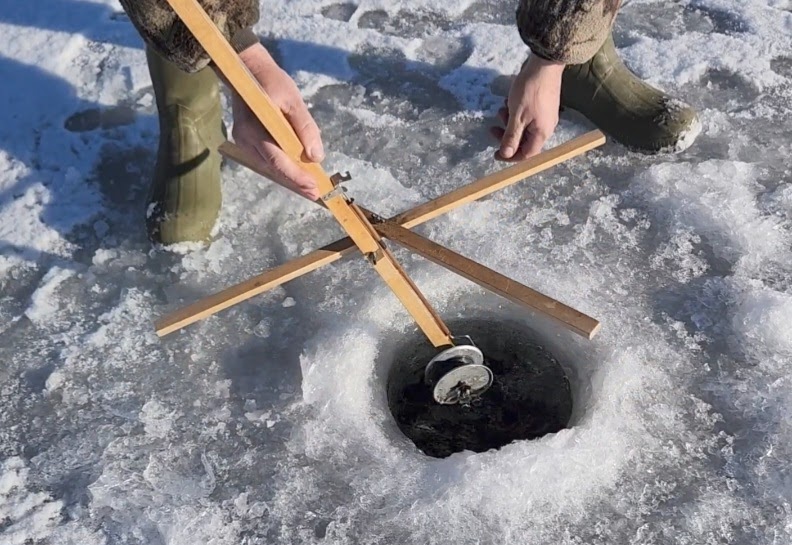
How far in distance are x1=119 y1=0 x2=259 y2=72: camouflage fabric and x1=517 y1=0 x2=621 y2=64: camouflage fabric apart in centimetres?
55

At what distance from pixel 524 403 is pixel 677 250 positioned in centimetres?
56

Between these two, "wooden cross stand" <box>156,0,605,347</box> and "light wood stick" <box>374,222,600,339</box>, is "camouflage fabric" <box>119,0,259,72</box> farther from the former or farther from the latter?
"light wood stick" <box>374,222,600,339</box>

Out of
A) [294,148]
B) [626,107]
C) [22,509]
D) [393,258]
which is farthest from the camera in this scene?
[626,107]

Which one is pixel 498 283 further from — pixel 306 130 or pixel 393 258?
pixel 306 130

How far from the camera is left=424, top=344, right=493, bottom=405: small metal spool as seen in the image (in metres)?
1.77

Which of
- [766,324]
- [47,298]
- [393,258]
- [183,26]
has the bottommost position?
[47,298]

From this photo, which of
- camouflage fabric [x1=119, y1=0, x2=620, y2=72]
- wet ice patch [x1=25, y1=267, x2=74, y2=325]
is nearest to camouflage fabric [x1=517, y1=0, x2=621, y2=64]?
camouflage fabric [x1=119, y1=0, x2=620, y2=72]

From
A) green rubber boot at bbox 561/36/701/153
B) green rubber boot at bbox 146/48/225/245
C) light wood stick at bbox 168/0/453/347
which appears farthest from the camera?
green rubber boot at bbox 561/36/701/153

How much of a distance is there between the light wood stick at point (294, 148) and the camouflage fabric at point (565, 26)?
487 mm

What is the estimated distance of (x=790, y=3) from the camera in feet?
8.79

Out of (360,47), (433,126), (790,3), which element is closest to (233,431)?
(433,126)

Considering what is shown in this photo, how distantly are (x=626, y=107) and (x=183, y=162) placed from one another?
1.20m

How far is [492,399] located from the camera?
6.44 feet

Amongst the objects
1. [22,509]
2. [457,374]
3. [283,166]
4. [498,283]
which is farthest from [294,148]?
[22,509]
